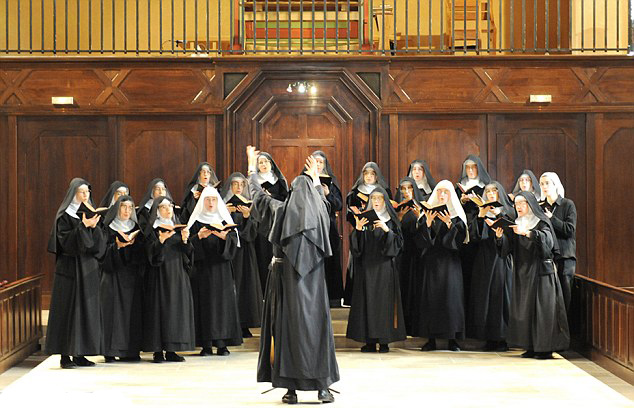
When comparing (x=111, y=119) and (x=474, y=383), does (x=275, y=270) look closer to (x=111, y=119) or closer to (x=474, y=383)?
(x=474, y=383)

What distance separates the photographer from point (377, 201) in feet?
31.0

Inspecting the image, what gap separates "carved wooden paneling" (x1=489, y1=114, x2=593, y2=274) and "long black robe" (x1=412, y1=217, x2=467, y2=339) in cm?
193

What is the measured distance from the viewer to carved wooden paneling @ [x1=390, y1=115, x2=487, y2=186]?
11117 mm

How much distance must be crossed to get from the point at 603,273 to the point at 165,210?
5.13 metres

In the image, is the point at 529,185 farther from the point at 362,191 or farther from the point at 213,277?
the point at 213,277

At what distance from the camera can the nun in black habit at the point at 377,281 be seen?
931 cm

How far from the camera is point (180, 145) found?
11.1 meters

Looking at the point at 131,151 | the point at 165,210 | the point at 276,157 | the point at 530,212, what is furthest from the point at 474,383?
the point at 131,151

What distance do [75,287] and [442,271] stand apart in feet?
11.4

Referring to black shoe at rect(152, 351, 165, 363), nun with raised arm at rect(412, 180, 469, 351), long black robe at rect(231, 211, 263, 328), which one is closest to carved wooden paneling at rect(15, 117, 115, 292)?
A: long black robe at rect(231, 211, 263, 328)

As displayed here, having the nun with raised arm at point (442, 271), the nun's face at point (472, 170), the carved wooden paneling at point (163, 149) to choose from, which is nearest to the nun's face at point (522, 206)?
the nun with raised arm at point (442, 271)

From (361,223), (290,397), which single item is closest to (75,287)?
(290,397)

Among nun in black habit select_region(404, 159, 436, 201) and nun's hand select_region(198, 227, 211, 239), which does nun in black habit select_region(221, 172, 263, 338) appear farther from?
nun in black habit select_region(404, 159, 436, 201)

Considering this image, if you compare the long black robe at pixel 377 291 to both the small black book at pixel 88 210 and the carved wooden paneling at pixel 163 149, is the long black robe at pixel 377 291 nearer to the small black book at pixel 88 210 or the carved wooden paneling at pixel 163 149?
the small black book at pixel 88 210
